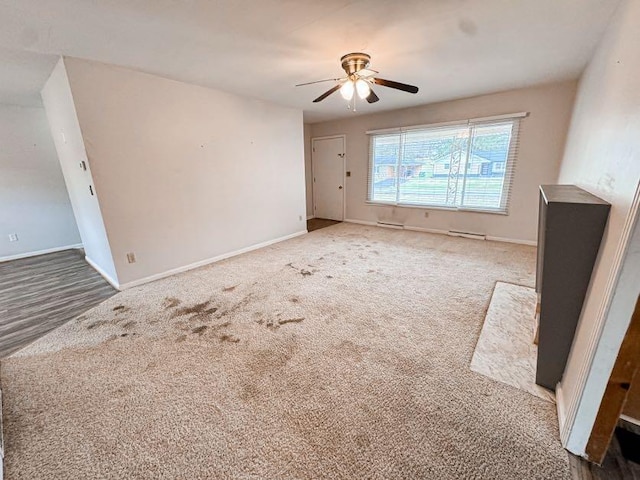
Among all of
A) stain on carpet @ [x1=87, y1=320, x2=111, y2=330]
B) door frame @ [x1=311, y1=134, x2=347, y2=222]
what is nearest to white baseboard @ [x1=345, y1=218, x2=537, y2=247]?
door frame @ [x1=311, y1=134, x2=347, y2=222]

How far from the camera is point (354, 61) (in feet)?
7.58

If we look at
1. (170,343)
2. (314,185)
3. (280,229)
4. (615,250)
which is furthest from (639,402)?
(314,185)

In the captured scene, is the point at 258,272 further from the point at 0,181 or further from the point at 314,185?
the point at 0,181

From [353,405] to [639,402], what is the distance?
1.41 metres

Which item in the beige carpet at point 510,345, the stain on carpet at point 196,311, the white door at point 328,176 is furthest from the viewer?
the white door at point 328,176

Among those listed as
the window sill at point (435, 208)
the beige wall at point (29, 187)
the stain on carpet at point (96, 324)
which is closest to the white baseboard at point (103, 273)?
the stain on carpet at point (96, 324)

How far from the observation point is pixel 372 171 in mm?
5484

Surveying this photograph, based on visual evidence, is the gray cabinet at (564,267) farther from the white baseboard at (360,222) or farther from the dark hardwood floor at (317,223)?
the dark hardwood floor at (317,223)

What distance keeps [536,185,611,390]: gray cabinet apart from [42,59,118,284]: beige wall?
151 inches

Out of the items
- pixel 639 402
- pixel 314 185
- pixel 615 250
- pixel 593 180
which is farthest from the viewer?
pixel 314 185

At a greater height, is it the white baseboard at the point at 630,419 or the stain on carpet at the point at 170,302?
the white baseboard at the point at 630,419

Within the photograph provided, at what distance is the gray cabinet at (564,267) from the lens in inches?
49.1

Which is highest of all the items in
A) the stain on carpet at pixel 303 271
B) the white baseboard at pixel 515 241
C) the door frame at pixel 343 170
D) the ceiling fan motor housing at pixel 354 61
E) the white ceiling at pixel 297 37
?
the white ceiling at pixel 297 37

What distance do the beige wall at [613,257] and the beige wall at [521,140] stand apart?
2.36m
